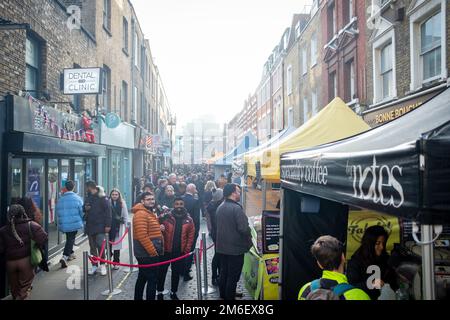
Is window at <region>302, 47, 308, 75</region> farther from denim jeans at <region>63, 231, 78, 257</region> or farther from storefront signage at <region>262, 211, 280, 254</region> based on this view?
storefront signage at <region>262, 211, 280, 254</region>

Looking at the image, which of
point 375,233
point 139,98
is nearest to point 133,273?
point 375,233

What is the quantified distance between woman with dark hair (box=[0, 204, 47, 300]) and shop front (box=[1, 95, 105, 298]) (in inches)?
49.8

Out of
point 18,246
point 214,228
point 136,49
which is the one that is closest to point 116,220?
point 214,228

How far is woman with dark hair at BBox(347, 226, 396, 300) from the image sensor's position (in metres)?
4.14

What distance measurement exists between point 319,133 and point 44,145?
5541mm

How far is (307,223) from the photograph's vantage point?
16.9ft

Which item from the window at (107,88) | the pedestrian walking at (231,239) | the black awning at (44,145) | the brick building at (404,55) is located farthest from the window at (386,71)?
the window at (107,88)

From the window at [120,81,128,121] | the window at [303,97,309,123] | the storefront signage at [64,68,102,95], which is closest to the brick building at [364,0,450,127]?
the storefront signage at [64,68,102,95]

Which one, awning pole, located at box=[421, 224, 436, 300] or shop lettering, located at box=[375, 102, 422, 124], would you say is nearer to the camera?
awning pole, located at box=[421, 224, 436, 300]

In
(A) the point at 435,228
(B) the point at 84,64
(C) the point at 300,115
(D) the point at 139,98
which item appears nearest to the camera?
(A) the point at 435,228

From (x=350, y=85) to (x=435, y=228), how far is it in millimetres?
15086

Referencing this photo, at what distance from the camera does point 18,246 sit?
18.1 ft

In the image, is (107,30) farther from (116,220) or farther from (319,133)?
(319,133)

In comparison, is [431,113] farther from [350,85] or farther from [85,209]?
[350,85]
